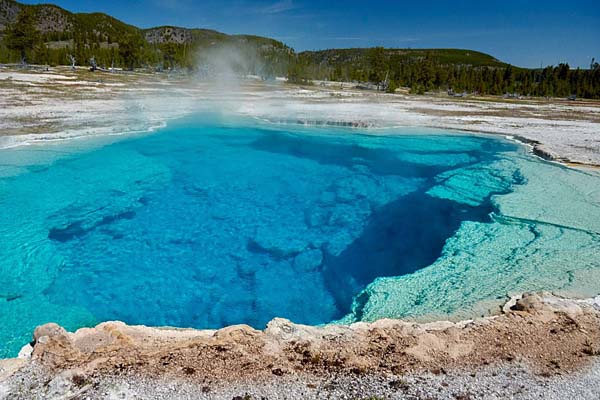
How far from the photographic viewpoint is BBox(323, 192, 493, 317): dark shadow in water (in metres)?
9.30

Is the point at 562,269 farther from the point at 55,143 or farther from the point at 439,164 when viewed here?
the point at 55,143

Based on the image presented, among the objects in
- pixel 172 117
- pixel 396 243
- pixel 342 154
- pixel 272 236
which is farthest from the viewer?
pixel 172 117

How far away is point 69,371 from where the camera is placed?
479 centimetres

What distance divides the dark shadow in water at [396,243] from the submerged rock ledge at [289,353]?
2424 millimetres

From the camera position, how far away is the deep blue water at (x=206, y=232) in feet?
26.6

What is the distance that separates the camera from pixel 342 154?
20.5 m

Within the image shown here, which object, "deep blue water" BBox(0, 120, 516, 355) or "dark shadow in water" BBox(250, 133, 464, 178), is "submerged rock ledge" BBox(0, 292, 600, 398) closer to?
"deep blue water" BBox(0, 120, 516, 355)

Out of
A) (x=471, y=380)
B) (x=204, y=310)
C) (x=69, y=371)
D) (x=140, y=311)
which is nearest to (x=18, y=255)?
(x=140, y=311)

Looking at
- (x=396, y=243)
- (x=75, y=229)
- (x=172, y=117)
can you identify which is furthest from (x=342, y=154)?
(x=172, y=117)

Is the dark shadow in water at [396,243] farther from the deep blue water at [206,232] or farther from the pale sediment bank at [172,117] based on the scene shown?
the pale sediment bank at [172,117]

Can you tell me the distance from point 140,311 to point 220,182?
8.36 metres

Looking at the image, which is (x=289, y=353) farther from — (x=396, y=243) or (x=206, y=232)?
(x=206, y=232)

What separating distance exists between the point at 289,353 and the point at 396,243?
6395 millimetres

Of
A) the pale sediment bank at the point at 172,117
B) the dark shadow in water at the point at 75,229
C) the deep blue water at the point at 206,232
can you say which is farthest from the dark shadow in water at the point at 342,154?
the dark shadow in water at the point at 75,229
